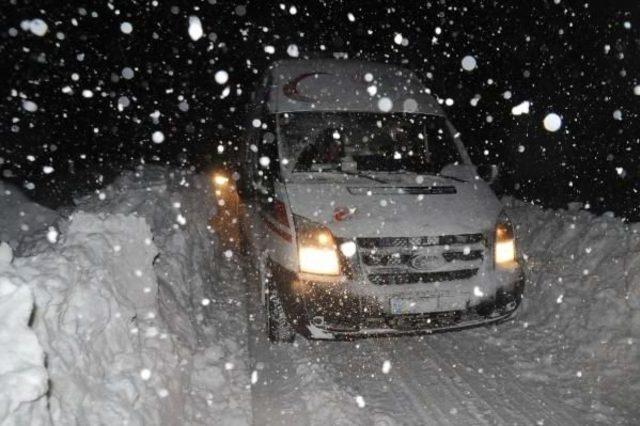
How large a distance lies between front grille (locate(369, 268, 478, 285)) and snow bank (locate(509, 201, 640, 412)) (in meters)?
1.23

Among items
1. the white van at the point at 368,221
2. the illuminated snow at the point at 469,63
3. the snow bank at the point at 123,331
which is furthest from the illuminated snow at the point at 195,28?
the snow bank at the point at 123,331

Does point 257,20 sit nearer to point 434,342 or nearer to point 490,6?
point 490,6

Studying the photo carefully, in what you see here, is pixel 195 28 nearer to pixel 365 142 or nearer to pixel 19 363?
pixel 365 142

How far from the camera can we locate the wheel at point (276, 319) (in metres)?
4.62

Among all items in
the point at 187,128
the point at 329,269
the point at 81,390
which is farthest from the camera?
the point at 187,128

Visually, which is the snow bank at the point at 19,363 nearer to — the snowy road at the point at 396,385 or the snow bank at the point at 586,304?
the snowy road at the point at 396,385

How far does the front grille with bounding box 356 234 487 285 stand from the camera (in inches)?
163

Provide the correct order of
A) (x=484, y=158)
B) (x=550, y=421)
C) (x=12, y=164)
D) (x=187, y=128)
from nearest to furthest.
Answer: (x=550, y=421), (x=12, y=164), (x=484, y=158), (x=187, y=128)

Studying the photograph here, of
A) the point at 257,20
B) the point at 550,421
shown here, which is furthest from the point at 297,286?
the point at 257,20

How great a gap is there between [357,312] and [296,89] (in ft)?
9.71

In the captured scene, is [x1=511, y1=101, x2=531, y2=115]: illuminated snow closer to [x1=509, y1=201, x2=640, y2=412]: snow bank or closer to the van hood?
[x1=509, y1=201, x2=640, y2=412]: snow bank

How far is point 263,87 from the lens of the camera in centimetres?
710

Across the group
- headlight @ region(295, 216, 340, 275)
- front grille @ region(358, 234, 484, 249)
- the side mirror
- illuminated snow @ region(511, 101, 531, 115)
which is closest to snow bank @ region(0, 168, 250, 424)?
headlight @ region(295, 216, 340, 275)

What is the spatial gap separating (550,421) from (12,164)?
8465mm
